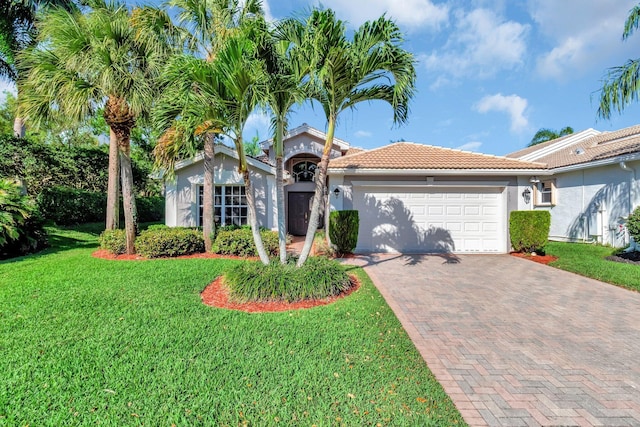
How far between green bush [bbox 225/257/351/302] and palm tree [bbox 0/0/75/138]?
15459mm

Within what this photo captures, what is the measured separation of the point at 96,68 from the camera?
8.88m

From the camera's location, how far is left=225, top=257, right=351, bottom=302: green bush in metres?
6.04

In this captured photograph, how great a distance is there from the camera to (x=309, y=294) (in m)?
6.17

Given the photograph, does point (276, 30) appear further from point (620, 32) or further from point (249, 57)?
point (620, 32)

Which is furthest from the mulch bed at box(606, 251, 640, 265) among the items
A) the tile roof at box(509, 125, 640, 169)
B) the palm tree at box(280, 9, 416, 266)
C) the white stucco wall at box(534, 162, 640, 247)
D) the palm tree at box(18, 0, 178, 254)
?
the palm tree at box(18, 0, 178, 254)

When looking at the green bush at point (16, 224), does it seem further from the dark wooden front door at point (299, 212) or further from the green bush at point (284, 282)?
the dark wooden front door at point (299, 212)

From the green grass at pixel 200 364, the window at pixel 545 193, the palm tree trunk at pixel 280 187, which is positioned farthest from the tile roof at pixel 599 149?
the green grass at pixel 200 364

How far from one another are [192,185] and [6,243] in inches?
253

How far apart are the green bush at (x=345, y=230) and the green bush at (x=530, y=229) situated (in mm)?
6088

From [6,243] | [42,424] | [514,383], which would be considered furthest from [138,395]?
[6,243]

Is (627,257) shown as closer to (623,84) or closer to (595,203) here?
(595,203)

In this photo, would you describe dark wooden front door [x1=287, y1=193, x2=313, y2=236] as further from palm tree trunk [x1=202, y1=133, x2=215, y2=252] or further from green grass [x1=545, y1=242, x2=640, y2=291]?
green grass [x1=545, y1=242, x2=640, y2=291]

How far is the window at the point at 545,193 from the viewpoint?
1573cm

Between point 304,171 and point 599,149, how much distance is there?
1517 cm
